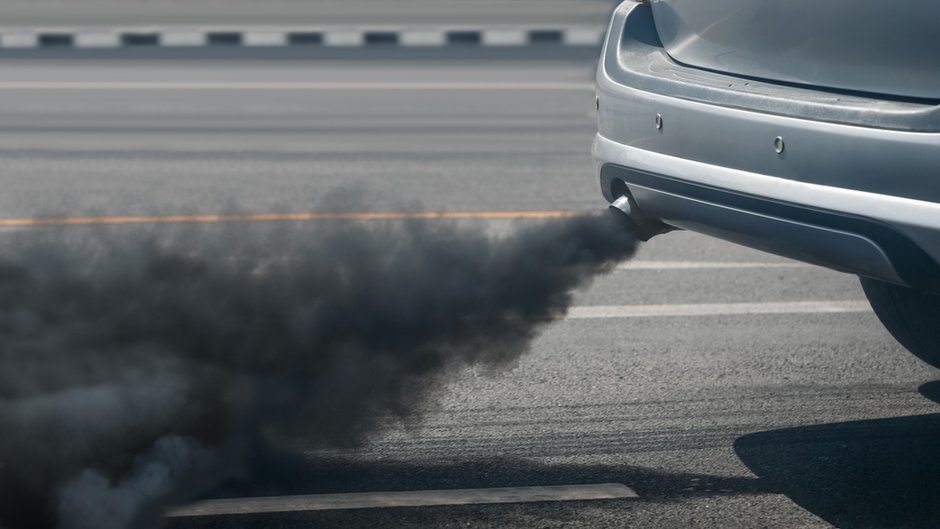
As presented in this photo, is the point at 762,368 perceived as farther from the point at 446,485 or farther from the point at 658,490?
the point at 446,485

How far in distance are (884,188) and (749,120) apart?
485 millimetres

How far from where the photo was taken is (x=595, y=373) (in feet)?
15.1

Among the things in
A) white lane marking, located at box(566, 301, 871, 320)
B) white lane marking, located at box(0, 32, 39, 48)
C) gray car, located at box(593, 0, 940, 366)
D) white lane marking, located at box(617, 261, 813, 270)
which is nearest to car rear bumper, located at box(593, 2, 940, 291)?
gray car, located at box(593, 0, 940, 366)

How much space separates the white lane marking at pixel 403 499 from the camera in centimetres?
342

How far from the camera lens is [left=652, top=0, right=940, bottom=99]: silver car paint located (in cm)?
302

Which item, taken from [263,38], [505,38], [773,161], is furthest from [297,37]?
[773,161]

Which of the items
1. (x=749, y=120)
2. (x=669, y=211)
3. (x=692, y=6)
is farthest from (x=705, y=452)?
(x=692, y=6)

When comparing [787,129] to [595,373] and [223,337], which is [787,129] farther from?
[223,337]

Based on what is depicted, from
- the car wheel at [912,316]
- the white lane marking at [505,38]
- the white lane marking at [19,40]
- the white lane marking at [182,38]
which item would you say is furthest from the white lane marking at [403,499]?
the white lane marking at [19,40]

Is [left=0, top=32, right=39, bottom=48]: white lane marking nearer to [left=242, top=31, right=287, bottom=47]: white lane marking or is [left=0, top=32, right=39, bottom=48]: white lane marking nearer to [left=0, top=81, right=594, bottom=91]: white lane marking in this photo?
[left=242, top=31, right=287, bottom=47]: white lane marking

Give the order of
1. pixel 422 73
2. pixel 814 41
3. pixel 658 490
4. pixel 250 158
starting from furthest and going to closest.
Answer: pixel 422 73 → pixel 250 158 → pixel 658 490 → pixel 814 41

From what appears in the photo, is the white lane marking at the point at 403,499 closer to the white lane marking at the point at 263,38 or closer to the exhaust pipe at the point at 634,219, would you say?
the exhaust pipe at the point at 634,219

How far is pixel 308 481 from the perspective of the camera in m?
3.61

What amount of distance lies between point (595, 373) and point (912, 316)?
44.9 inches
